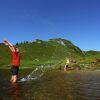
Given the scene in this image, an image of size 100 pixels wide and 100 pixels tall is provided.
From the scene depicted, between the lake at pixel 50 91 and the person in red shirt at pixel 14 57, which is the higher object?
the person in red shirt at pixel 14 57

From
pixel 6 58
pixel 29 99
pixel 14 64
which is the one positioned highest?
pixel 6 58

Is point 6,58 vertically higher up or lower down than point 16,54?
higher up

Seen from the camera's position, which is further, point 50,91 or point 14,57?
point 14,57

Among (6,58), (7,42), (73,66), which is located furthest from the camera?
(6,58)

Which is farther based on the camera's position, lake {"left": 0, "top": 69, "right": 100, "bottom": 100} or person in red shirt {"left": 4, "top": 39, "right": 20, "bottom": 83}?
person in red shirt {"left": 4, "top": 39, "right": 20, "bottom": 83}

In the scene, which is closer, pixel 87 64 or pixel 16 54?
pixel 16 54

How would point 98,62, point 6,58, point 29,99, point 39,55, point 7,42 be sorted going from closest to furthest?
point 29,99 < point 7,42 < point 98,62 < point 6,58 < point 39,55

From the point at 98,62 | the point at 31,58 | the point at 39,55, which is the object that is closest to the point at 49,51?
the point at 39,55

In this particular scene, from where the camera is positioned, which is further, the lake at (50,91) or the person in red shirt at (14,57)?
the person in red shirt at (14,57)

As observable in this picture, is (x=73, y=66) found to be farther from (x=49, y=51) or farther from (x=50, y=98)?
(x=49, y=51)

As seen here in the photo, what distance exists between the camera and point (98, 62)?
328 feet

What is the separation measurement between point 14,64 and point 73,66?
63.6m

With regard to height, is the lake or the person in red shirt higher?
the person in red shirt

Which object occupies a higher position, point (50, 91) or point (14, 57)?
point (14, 57)
